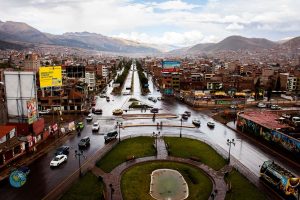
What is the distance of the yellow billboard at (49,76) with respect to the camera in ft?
215

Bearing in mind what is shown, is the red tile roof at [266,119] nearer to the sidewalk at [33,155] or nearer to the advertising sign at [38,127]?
the sidewalk at [33,155]

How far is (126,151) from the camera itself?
43406 millimetres

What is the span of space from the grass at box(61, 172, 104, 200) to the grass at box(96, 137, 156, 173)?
10.8 ft

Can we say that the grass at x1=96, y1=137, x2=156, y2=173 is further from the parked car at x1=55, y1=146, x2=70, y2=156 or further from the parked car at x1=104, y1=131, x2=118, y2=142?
the parked car at x1=55, y1=146, x2=70, y2=156

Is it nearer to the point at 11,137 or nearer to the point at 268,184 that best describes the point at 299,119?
the point at 268,184

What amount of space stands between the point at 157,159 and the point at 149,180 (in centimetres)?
643

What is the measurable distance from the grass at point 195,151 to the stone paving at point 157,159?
1065mm

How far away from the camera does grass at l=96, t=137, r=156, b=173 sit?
38.5 metres

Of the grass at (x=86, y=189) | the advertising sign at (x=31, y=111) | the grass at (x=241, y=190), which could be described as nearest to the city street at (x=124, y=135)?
the grass at (x=86, y=189)

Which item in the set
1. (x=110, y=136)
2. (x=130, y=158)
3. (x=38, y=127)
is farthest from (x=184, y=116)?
(x=38, y=127)

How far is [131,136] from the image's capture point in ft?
172

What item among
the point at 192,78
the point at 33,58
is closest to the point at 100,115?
the point at 192,78

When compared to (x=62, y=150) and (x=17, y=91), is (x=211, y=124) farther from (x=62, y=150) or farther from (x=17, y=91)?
(x=17, y=91)

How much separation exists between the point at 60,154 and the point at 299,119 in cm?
4875
